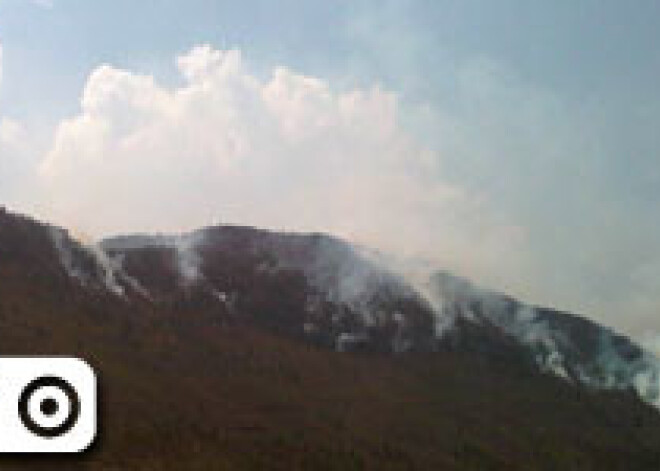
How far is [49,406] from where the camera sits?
37.0 m

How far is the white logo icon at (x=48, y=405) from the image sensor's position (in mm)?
37844

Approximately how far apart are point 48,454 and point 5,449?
1322mm

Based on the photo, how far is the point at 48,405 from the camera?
1454 inches

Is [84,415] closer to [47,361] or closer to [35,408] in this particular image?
[47,361]

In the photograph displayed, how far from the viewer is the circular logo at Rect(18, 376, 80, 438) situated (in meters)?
36.4

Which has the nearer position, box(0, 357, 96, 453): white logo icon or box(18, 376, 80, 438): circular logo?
box(18, 376, 80, 438): circular logo

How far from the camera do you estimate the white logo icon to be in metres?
37.8

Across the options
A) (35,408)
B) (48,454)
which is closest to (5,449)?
(48,454)

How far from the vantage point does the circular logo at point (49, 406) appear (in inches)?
1435

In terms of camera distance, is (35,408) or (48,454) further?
(48,454)

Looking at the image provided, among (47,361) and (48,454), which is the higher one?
(47,361)

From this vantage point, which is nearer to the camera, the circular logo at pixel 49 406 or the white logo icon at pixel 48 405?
the circular logo at pixel 49 406

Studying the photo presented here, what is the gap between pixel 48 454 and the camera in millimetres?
39312

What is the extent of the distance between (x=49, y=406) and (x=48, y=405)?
10 cm
